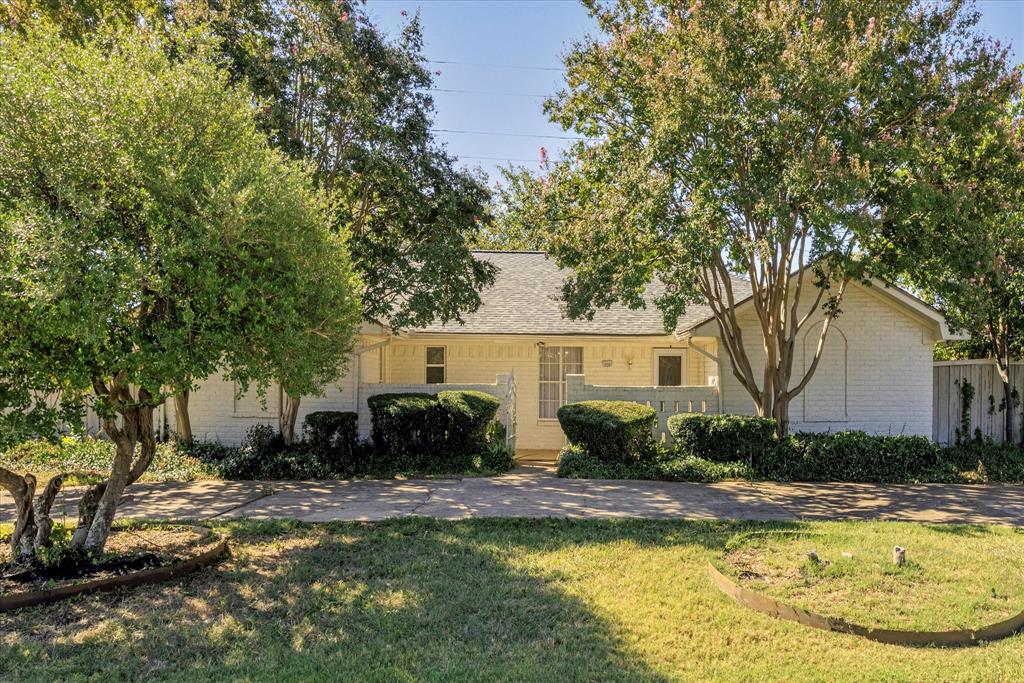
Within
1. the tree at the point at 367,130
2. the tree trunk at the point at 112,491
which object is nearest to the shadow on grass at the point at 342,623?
the tree trunk at the point at 112,491

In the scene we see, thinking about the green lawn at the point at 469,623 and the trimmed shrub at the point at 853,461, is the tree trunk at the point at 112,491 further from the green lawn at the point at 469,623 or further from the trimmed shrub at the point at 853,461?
the trimmed shrub at the point at 853,461

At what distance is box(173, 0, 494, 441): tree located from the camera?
1116cm

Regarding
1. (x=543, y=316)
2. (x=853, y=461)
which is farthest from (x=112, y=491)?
(x=853, y=461)

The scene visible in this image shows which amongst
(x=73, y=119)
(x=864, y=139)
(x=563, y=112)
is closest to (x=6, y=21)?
(x=73, y=119)

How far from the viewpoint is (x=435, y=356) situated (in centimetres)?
1595

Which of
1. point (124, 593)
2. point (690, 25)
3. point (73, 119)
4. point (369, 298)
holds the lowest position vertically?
point (124, 593)

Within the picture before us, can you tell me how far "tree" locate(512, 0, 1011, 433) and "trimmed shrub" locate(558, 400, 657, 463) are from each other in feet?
6.17

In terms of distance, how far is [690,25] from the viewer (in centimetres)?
985

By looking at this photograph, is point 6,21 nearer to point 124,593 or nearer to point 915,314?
point 124,593

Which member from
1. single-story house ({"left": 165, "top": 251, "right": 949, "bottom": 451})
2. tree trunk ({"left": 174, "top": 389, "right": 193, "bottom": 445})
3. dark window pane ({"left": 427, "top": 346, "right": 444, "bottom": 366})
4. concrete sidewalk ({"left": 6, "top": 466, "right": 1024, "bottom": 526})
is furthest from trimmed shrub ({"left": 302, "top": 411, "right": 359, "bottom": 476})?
dark window pane ({"left": 427, "top": 346, "right": 444, "bottom": 366})

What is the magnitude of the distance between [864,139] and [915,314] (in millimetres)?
5250

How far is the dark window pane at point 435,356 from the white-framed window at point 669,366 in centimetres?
501

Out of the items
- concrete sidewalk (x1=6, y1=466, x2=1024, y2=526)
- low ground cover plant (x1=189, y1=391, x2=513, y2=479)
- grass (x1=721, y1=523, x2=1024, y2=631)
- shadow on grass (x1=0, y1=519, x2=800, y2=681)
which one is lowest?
concrete sidewalk (x1=6, y1=466, x2=1024, y2=526)

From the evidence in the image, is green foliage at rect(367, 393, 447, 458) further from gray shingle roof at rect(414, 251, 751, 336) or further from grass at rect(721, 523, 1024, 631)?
grass at rect(721, 523, 1024, 631)
